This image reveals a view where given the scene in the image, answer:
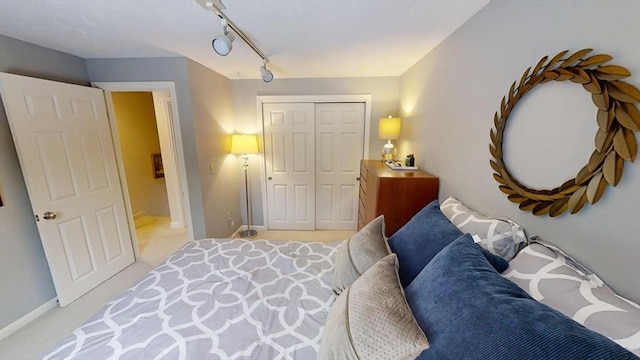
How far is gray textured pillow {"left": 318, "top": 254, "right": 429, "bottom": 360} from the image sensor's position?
2.20 feet

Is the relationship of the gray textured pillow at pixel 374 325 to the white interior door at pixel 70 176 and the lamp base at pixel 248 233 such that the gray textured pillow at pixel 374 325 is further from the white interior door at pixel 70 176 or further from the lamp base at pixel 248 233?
the lamp base at pixel 248 233

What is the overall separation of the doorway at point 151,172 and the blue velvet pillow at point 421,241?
2463 millimetres

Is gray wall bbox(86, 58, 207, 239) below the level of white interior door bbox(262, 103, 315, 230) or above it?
above

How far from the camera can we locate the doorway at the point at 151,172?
324cm

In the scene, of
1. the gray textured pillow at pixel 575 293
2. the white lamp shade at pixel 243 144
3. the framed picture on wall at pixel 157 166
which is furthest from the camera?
the framed picture on wall at pixel 157 166

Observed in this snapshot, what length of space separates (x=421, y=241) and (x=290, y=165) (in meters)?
2.61

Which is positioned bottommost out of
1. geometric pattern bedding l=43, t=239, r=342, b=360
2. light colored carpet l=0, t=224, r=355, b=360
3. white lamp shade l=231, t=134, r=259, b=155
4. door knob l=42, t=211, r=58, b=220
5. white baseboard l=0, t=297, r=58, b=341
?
light colored carpet l=0, t=224, r=355, b=360

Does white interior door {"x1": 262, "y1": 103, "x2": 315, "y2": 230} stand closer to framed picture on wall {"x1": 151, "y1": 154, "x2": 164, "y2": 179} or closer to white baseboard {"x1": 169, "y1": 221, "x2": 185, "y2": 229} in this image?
white baseboard {"x1": 169, "y1": 221, "x2": 185, "y2": 229}

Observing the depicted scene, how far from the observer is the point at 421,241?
114cm

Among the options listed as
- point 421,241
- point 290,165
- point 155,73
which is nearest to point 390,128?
point 290,165

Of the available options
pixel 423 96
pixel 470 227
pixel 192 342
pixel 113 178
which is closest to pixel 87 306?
pixel 113 178

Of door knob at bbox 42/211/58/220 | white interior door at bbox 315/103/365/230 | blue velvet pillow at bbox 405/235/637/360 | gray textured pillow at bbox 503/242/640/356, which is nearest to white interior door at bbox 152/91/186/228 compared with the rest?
door knob at bbox 42/211/58/220

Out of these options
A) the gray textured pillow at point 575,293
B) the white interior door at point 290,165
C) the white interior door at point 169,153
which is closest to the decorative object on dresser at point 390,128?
the white interior door at point 290,165

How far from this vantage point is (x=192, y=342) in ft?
3.15
